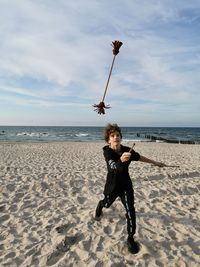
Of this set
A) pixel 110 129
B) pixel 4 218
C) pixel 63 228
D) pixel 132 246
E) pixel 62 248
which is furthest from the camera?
pixel 4 218

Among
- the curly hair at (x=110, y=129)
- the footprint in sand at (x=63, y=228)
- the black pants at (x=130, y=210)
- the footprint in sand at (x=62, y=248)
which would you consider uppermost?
the curly hair at (x=110, y=129)

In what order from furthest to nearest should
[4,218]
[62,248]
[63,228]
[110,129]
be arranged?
[4,218]
[63,228]
[110,129]
[62,248]

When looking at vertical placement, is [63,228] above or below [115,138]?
below

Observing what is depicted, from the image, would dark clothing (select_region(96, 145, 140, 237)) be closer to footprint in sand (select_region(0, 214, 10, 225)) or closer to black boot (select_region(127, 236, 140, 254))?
black boot (select_region(127, 236, 140, 254))

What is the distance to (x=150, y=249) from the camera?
4.95m

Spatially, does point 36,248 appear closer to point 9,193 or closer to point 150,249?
point 150,249

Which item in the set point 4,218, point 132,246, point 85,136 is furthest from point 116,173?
point 85,136

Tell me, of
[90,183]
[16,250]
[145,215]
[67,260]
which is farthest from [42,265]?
[90,183]

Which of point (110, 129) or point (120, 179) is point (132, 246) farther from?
point (110, 129)

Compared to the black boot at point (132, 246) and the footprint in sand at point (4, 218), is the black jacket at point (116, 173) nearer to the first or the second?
the black boot at point (132, 246)

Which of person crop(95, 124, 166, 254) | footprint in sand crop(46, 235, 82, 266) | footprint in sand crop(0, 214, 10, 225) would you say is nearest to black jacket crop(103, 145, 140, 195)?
person crop(95, 124, 166, 254)

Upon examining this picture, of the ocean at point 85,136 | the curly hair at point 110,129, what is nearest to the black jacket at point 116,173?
the curly hair at point 110,129

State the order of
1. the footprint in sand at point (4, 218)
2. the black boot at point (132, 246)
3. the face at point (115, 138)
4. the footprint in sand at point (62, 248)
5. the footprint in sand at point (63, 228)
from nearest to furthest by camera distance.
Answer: the footprint in sand at point (62, 248)
the black boot at point (132, 246)
the face at point (115, 138)
the footprint in sand at point (63, 228)
the footprint in sand at point (4, 218)

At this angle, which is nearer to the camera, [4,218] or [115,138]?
[115,138]
